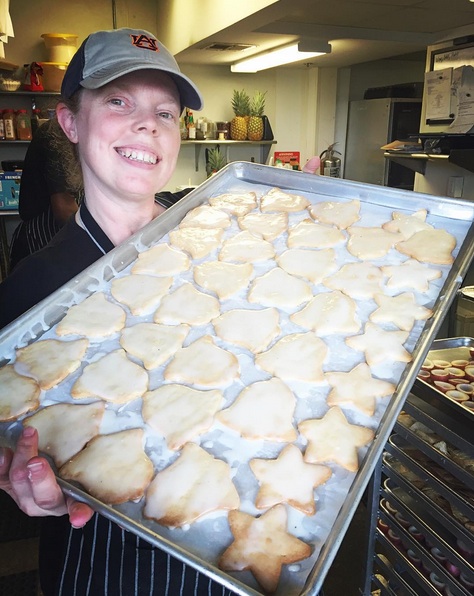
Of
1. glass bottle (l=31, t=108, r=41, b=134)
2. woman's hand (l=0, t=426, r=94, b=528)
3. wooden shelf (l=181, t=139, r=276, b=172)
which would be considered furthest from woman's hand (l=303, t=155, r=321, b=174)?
glass bottle (l=31, t=108, r=41, b=134)

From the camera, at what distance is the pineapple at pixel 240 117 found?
443cm

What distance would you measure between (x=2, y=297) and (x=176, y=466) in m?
0.63

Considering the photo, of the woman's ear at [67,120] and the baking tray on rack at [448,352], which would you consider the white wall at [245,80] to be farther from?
the baking tray on rack at [448,352]

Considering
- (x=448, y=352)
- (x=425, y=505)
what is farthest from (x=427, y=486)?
(x=448, y=352)

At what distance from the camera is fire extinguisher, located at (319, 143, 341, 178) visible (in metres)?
4.85

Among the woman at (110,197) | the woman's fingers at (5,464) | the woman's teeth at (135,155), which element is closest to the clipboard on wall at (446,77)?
the woman at (110,197)

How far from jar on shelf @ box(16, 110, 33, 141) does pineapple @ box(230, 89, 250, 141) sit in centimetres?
174

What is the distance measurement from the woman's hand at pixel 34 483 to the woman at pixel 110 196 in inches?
10.6

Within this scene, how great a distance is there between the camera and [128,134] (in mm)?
1062

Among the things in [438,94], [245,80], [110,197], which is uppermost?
[245,80]

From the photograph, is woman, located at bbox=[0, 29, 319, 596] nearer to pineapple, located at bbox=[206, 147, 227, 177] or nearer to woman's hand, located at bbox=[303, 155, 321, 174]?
woman's hand, located at bbox=[303, 155, 321, 174]

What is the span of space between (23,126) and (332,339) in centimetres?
403

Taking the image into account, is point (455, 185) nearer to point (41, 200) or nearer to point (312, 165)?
point (312, 165)

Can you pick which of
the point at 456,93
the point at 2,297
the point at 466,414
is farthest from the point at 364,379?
the point at 456,93
